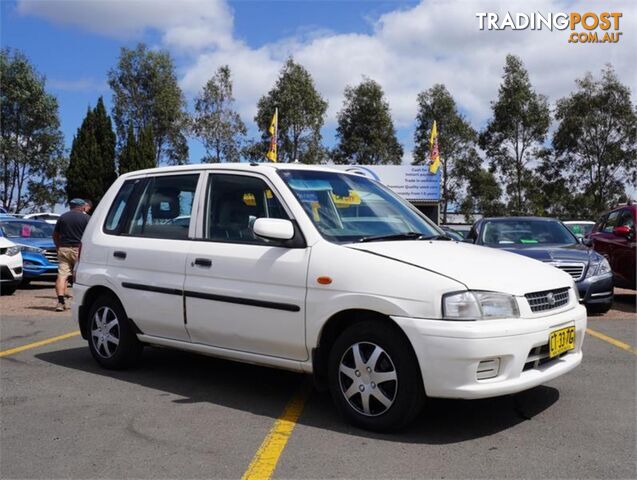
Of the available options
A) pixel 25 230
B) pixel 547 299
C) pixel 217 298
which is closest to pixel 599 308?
pixel 547 299

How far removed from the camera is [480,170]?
1797 inches

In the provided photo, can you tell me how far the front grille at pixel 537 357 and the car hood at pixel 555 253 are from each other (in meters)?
4.85

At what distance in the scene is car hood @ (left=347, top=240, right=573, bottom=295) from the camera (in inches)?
150

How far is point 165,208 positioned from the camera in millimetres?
5316

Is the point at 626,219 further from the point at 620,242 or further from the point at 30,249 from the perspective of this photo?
the point at 30,249

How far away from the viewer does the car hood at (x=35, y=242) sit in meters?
13.3

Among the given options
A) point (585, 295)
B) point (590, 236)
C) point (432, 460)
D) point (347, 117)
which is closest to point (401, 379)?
point (432, 460)

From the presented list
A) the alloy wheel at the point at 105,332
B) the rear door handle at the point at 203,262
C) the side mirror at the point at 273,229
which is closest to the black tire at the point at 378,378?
the side mirror at the point at 273,229

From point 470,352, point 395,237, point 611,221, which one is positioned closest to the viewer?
point 470,352

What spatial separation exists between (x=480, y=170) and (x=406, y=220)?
42.4m

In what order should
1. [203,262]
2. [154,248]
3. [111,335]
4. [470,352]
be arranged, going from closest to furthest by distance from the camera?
[470,352] < [203,262] < [154,248] < [111,335]

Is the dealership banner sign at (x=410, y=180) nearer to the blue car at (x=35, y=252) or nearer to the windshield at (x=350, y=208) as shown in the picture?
the blue car at (x=35, y=252)

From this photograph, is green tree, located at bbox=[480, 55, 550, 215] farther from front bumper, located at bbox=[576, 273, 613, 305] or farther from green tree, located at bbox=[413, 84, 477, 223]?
front bumper, located at bbox=[576, 273, 613, 305]

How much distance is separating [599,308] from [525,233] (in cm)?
154
